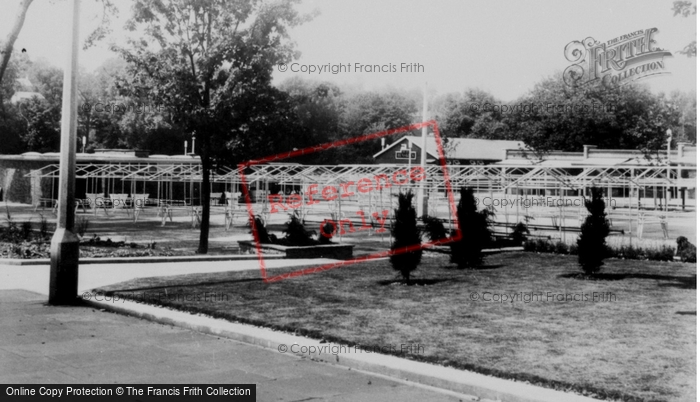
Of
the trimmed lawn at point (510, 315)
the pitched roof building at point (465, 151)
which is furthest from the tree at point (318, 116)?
the trimmed lawn at point (510, 315)

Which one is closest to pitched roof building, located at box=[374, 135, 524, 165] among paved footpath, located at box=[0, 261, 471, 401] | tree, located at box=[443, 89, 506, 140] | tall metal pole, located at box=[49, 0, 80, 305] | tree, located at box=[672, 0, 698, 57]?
tree, located at box=[443, 89, 506, 140]

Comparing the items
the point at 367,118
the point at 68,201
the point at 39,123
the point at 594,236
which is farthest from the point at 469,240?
the point at 367,118

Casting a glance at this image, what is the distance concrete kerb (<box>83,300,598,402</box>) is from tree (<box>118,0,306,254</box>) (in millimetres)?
8296

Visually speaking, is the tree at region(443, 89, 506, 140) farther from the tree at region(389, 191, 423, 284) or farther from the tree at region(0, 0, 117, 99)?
the tree at region(389, 191, 423, 284)

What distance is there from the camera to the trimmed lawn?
23.2 ft

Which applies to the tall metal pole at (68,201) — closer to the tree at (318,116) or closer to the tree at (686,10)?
the tree at (686,10)

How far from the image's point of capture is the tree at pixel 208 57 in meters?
17.7

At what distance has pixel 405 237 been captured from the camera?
12508 mm

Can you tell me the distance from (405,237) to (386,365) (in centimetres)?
527

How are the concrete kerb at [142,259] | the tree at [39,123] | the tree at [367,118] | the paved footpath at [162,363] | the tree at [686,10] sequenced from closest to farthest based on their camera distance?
1. the paved footpath at [162,363]
2. the tree at [686,10]
3. the concrete kerb at [142,259]
4. the tree at [39,123]
5. the tree at [367,118]

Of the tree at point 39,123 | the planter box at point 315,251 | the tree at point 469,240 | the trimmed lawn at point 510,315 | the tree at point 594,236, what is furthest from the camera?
Result: the tree at point 39,123

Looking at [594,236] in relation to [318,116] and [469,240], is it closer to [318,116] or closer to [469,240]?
[469,240]

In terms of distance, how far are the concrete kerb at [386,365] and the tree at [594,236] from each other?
6537mm

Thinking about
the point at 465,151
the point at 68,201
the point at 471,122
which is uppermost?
the point at 471,122
